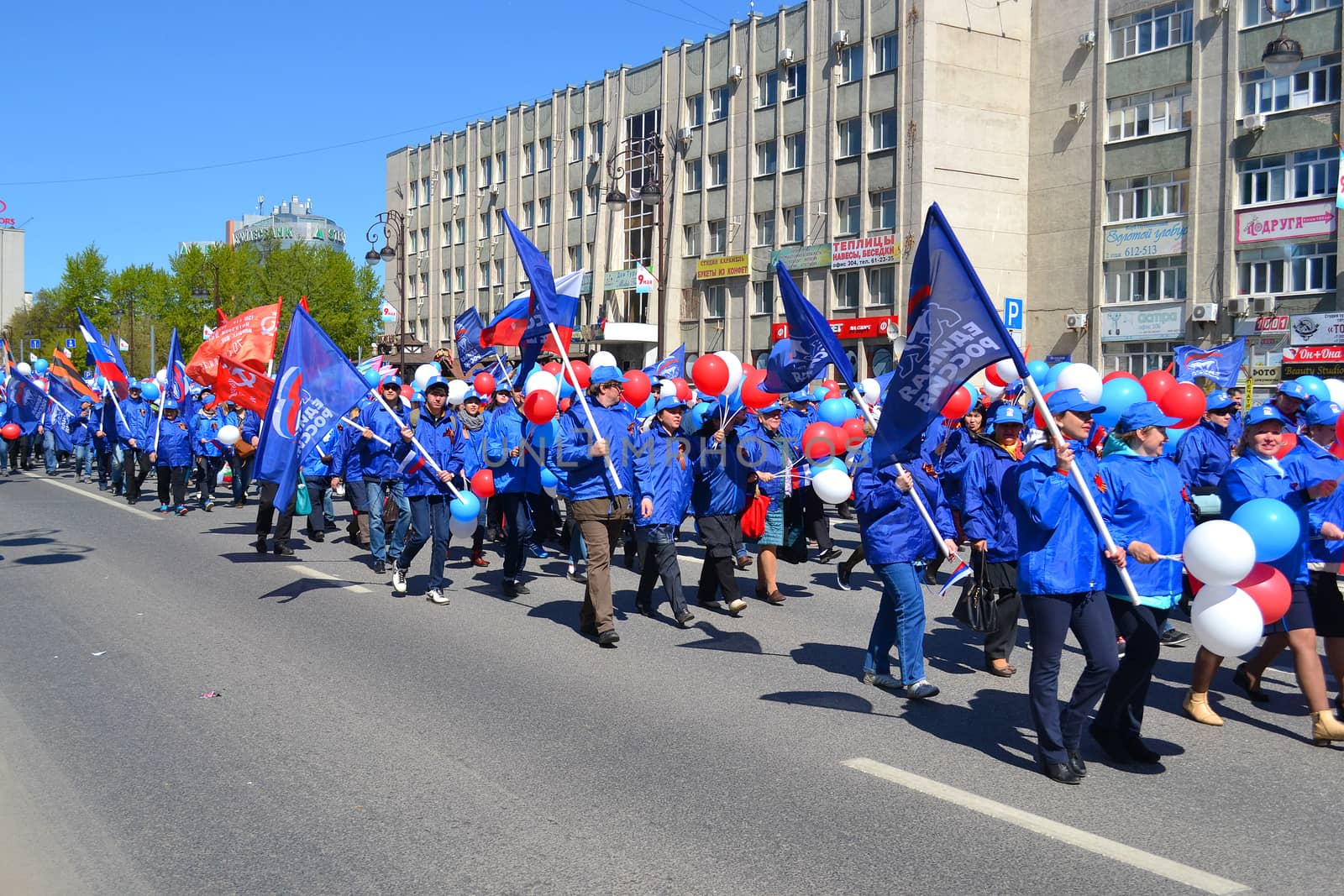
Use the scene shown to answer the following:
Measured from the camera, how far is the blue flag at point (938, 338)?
594 cm

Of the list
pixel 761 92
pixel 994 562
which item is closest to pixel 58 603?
pixel 994 562

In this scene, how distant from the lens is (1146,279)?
36.3 meters

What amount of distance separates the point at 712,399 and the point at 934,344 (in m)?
5.80

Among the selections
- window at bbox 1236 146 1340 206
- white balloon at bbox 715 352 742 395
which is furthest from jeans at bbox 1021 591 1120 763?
window at bbox 1236 146 1340 206

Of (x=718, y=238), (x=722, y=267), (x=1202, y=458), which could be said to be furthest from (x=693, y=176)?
(x=1202, y=458)

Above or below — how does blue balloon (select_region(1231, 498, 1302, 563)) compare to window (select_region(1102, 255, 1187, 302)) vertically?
below

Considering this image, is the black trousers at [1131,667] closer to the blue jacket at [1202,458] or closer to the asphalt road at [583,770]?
the asphalt road at [583,770]

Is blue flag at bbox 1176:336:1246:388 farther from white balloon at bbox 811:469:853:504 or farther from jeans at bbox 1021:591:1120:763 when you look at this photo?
jeans at bbox 1021:591:1120:763

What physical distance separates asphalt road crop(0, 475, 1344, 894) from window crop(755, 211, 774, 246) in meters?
37.4

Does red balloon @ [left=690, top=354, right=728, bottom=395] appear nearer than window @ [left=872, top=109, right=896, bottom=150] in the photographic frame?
Yes

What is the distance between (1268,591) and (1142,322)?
32.5 metres

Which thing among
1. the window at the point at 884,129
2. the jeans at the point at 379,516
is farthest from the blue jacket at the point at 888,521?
the window at the point at 884,129

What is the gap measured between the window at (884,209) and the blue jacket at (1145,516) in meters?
35.7

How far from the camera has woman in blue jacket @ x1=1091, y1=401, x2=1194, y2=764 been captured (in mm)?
5676
